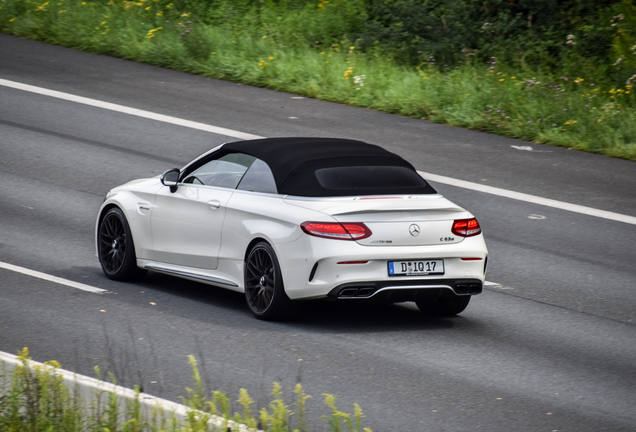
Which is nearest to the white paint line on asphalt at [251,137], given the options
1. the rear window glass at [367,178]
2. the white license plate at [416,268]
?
the rear window glass at [367,178]

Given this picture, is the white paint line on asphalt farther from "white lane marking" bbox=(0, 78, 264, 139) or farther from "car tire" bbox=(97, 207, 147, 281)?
"car tire" bbox=(97, 207, 147, 281)

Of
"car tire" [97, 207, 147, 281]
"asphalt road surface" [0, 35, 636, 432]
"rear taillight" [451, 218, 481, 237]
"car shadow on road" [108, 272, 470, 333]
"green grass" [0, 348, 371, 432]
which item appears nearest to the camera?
"green grass" [0, 348, 371, 432]

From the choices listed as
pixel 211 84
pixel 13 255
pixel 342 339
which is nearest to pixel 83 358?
pixel 342 339

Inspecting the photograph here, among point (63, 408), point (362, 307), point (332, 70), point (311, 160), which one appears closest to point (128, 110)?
point (332, 70)

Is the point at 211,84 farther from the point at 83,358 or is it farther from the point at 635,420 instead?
the point at 635,420

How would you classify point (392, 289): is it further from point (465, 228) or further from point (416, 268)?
point (465, 228)

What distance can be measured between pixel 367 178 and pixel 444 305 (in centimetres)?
144

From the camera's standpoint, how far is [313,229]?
8.43 m

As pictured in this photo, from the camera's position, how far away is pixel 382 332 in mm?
8875

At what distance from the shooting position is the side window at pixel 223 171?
9.52m

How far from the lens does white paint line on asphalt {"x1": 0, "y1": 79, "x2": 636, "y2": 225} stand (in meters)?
13.5

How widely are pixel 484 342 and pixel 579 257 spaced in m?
3.46

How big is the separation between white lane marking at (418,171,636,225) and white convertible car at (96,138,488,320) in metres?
4.70

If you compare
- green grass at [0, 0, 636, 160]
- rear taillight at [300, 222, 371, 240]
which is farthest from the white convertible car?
green grass at [0, 0, 636, 160]
